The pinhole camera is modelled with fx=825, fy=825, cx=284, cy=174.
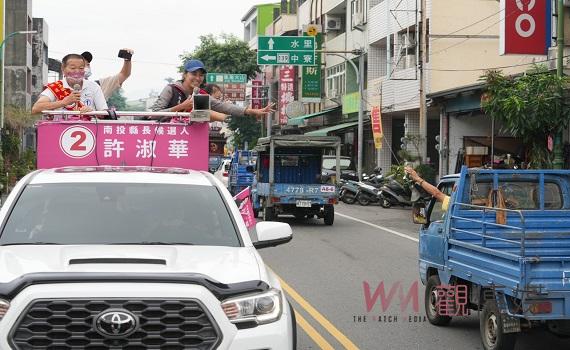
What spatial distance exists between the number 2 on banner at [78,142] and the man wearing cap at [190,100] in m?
1.21

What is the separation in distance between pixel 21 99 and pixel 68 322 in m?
59.2

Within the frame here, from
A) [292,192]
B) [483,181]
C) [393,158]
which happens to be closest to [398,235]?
[292,192]

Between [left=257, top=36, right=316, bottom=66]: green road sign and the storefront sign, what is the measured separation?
13.6m

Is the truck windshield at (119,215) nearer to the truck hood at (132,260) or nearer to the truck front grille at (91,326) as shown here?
the truck hood at (132,260)

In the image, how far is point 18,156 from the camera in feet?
130

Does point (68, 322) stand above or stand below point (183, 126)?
below

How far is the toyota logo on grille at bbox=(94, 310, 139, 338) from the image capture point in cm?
431

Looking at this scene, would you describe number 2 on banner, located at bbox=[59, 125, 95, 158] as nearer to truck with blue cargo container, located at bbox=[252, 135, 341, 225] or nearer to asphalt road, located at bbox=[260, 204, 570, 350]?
asphalt road, located at bbox=[260, 204, 570, 350]

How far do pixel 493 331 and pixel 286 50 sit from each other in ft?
95.4

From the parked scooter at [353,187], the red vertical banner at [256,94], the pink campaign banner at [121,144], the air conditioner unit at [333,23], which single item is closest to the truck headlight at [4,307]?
the pink campaign banner at [121,144]

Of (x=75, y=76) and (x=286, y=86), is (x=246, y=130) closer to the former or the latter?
(x=286, y=86)

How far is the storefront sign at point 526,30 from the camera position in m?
22.5

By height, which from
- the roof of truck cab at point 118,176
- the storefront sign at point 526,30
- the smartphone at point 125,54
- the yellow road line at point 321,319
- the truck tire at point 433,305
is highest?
the storefront sign at point 526,30

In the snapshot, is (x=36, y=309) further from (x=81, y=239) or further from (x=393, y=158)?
(x=393, y=158)
